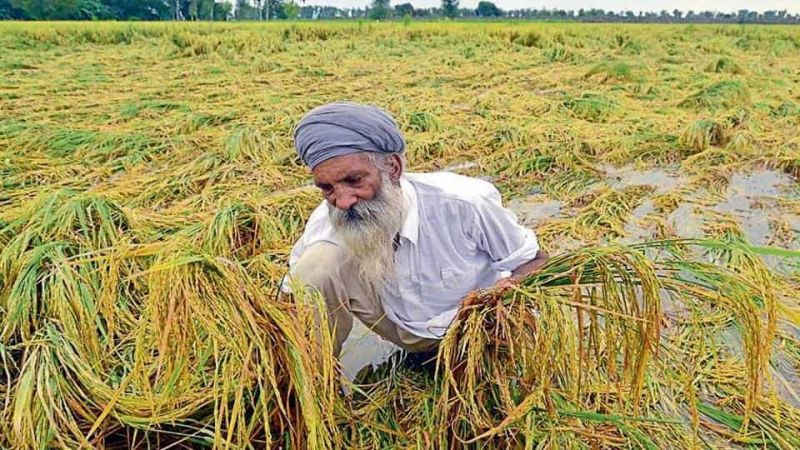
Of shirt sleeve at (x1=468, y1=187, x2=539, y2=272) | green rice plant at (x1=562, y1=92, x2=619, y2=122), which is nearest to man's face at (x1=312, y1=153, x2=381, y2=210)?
Result: shirt sleeve at (x1=468, y1=187, x2=539, y2=272)

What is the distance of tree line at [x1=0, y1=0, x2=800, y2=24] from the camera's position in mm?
34219

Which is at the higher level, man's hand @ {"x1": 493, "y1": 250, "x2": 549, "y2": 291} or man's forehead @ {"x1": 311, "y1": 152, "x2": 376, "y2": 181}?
man's forehead @ {"x1": 311, "y1": 152, "x2": 376, "y2": 181}

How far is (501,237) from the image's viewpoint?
5.50 feet

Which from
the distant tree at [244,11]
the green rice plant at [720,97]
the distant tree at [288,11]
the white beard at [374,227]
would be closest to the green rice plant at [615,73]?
the green rice plant at [720,97]

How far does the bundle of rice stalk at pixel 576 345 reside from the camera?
1.07m

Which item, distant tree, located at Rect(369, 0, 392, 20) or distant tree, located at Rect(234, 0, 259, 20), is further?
distant tree, located at Rect(234, 0, 259, 20)

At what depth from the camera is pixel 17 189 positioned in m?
3.51

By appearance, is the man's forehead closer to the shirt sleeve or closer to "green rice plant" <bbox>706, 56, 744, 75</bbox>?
the shirt sleeve

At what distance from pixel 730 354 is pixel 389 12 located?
4142 cm

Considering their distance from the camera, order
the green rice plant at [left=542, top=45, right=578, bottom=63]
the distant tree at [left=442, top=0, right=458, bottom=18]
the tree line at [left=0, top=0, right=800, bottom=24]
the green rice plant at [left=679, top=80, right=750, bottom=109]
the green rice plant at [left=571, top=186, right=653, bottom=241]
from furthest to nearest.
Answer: the distant tree at [left=442, top=0, right=458, bottom=18]
the tree line at [left=0, top=0, right=800, bottom=24]
the green rice plant at [left=542, top=45, right=578, bottom=63]
the green rice plant at [left=679, top=80, right=750, bottom=109]
the green rice plant at [left=571, top=186, right=653, bottom=241]

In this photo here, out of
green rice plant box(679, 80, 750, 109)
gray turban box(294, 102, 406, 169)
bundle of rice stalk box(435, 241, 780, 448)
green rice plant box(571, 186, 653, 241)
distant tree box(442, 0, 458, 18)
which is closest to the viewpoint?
bundle of rice stalk box(435, 241, 780, 448)

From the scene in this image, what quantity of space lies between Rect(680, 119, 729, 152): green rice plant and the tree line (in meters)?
34.1

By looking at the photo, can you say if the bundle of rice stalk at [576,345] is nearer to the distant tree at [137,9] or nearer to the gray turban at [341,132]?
the gray turban at [341,132]

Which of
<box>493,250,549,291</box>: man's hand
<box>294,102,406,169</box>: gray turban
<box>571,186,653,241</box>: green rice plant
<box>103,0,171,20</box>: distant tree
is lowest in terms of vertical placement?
<box>571,186,653,241</box>: green rice plant
